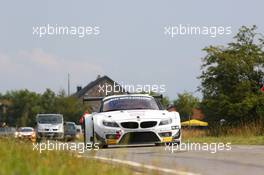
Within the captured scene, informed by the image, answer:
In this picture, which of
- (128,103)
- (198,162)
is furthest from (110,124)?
(198,162)

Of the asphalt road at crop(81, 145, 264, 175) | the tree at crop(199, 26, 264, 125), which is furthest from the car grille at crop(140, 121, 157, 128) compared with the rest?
the tree at crop(199, 26, 264, 125)

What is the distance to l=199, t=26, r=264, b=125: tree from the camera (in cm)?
4094

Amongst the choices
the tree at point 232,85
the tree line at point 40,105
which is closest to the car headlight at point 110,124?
the tree at point 232,85

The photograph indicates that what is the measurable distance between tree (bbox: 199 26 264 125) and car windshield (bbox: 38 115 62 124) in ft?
34.8

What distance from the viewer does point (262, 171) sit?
31.8 ft

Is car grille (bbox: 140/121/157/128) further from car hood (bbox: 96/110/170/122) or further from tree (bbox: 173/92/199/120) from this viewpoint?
tree (bbox: 173/92/199/120)

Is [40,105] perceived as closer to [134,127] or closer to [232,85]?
[232,85]

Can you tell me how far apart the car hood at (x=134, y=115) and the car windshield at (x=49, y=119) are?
101 ft

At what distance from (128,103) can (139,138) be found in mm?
1557

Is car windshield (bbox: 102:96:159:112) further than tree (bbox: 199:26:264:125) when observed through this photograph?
No

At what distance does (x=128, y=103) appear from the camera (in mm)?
17641

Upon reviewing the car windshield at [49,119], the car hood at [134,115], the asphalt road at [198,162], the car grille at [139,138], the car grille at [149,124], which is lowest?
the asphalt road at [198,162]

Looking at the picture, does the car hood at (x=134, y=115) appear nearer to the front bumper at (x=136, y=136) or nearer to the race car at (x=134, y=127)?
the race car at (x=134, y=127)

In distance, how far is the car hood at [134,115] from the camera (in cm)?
1630
